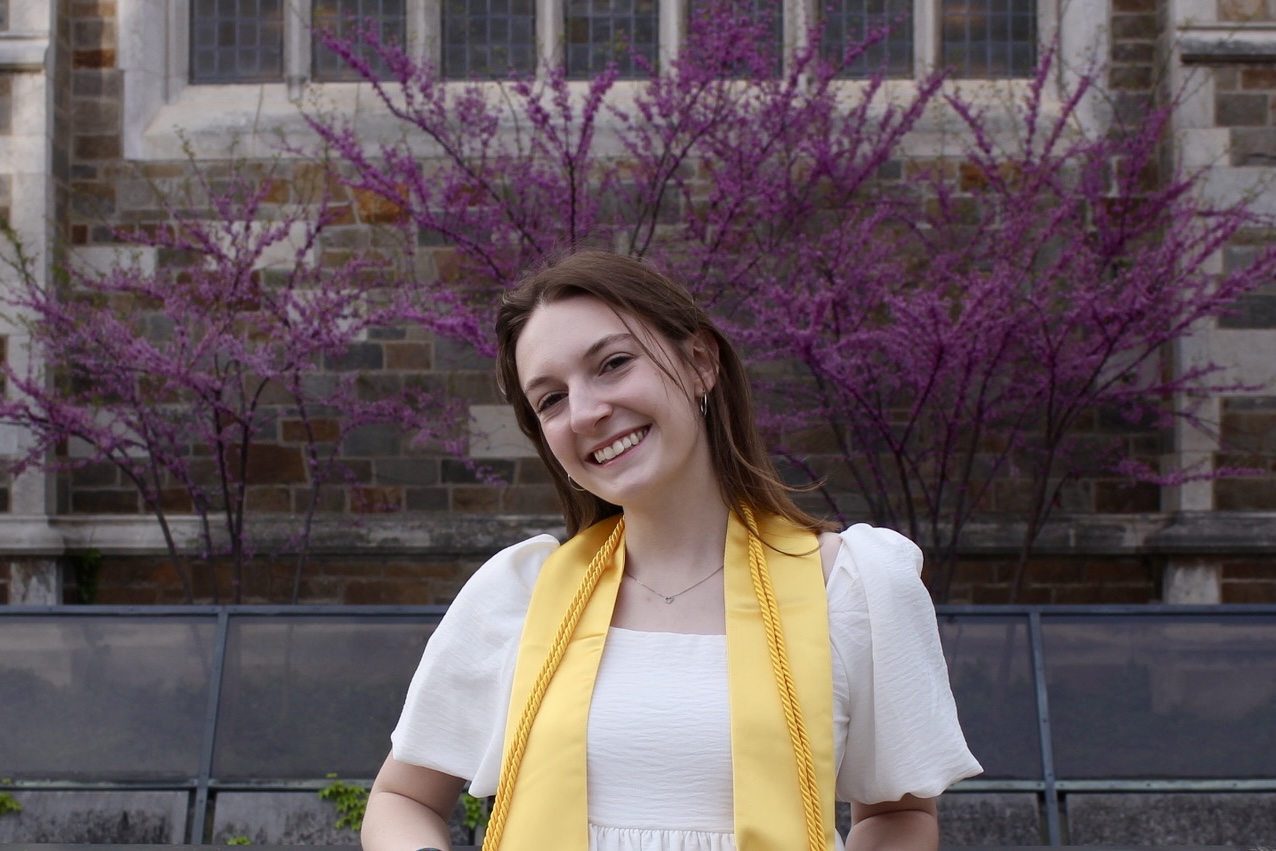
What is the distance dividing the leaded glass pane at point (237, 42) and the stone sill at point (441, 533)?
8.67 ft

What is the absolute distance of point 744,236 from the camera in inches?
267

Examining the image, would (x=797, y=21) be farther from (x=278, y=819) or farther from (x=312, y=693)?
(x=278, y=819)

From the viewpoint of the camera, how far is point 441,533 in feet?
23.6

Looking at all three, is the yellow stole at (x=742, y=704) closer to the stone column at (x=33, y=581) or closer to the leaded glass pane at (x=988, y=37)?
the stone column at (x=33, y=581)

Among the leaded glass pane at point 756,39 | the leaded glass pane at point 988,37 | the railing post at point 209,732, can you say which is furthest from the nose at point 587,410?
the leaded glass pane at point 988,37

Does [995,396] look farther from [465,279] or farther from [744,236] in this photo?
[465,279]

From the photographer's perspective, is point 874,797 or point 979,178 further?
point 979,178

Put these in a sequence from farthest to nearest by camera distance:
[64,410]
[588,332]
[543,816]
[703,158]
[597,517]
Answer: [703,158]
[64,410]
[597,517]
[588,332]
[543,816]

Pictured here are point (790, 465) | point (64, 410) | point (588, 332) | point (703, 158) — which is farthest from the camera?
point (790, 465)

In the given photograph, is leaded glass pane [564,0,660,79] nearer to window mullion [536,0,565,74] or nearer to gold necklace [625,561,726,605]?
window mullion [536,0,565,74]

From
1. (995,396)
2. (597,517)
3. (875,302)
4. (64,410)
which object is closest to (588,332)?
(597,517)

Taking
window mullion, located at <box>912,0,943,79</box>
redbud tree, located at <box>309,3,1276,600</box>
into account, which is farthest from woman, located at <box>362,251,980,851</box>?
window mullion, located at <box>912,0,943,79</box>

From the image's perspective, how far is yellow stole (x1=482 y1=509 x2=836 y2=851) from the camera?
1.42 metres

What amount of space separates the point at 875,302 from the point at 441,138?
2.34m
